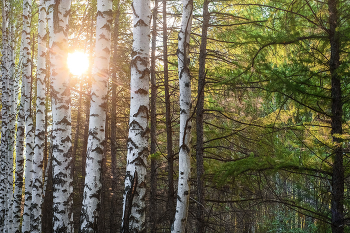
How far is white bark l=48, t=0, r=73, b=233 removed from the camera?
473 cm

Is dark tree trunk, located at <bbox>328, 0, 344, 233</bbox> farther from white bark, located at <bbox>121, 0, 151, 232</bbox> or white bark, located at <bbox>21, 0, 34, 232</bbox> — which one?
white bark, located at <bbox>21, 0, 34, 232</bbox>

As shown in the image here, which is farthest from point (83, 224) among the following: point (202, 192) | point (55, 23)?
point (55, 23)

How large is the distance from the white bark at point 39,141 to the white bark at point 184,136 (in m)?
4.12

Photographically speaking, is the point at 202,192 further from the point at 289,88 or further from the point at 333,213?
the point at 289,88

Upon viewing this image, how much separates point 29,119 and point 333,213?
770 centimetres

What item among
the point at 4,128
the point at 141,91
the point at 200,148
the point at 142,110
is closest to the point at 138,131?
the point at 142,110

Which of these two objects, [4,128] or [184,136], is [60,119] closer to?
[184,136]

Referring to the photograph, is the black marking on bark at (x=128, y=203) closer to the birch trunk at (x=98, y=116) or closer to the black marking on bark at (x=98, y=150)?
the birch trunk at (x=98, y=116)

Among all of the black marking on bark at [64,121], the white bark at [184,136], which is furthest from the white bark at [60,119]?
the white bark at [184,136]

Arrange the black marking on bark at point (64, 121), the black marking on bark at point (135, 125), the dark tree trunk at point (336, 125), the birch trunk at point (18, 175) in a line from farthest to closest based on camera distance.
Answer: the birch trunk at point (18, 175) < the black marking on bark at point (64, 121) < the dark tree trunk at point (336, 125) < the black marking on bark at point (135, 125)

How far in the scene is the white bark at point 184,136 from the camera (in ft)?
13.6

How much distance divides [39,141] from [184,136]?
4.39 meters

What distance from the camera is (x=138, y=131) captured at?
3.52 m

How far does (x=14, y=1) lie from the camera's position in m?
10.3
